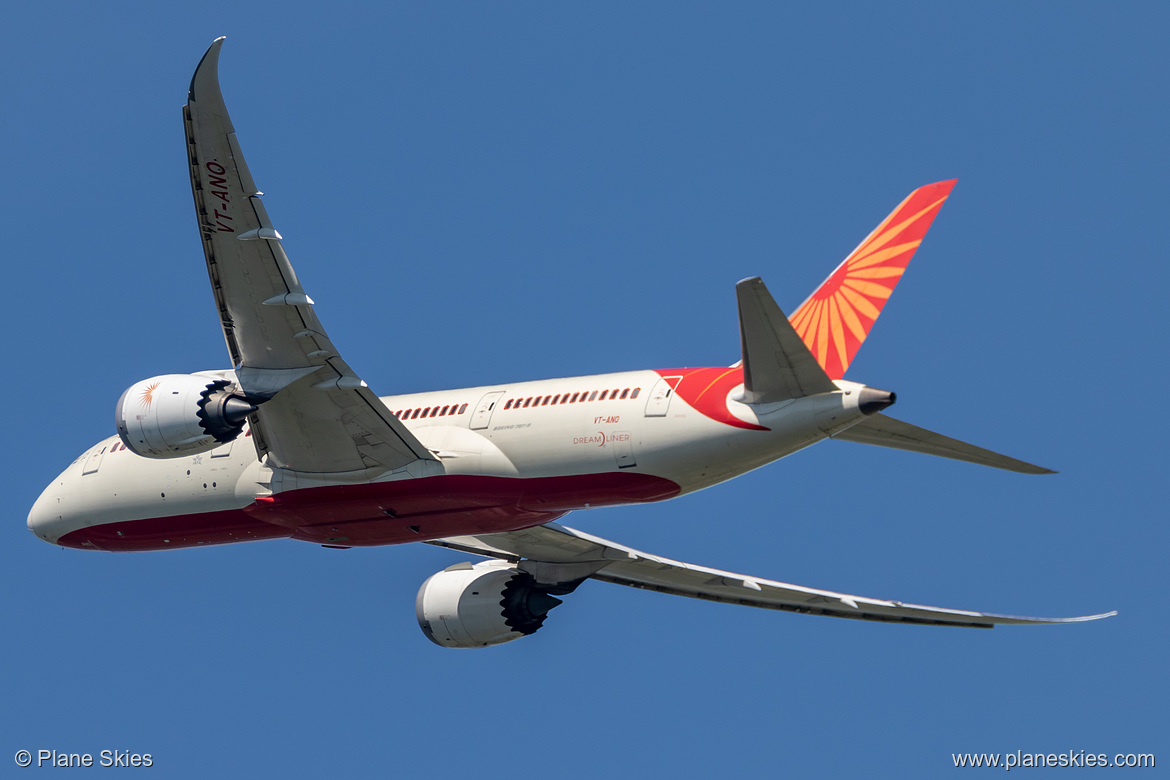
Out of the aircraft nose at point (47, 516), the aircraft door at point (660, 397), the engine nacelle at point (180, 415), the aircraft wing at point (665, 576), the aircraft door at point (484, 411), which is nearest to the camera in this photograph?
the aircraft door at point (660, 397)

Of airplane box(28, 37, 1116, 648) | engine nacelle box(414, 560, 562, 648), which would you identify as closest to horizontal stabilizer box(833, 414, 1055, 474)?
airplane box(28, 37, 1116, 648)

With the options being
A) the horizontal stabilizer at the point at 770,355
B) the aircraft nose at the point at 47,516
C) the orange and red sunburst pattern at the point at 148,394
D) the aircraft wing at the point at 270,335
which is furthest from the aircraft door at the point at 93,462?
the horizontal stabilizer at the point at 770,355

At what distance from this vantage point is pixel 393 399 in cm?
2950

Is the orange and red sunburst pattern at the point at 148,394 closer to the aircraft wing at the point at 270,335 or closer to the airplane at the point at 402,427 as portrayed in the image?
the airplane at the point at 402,427

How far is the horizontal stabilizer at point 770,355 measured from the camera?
2180 centimetres

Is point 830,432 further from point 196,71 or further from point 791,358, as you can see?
point 196,71

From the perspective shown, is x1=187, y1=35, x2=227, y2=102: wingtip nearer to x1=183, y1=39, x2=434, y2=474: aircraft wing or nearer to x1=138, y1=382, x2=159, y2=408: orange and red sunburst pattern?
x1=183, y1=39, x2=434, y2=474: aircraft wing

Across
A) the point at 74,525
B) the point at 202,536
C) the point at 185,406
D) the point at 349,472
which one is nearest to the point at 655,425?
the point at 349,472

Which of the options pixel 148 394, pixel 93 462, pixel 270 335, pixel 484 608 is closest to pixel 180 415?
pixel 148 394

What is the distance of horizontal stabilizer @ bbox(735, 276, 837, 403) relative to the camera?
21797 millimetres

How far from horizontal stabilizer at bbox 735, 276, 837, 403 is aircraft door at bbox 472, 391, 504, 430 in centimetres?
515

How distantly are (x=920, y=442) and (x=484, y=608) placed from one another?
12212mm

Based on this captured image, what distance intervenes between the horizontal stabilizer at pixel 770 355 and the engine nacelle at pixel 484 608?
10.4 meters

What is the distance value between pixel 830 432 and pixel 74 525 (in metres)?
15.9
